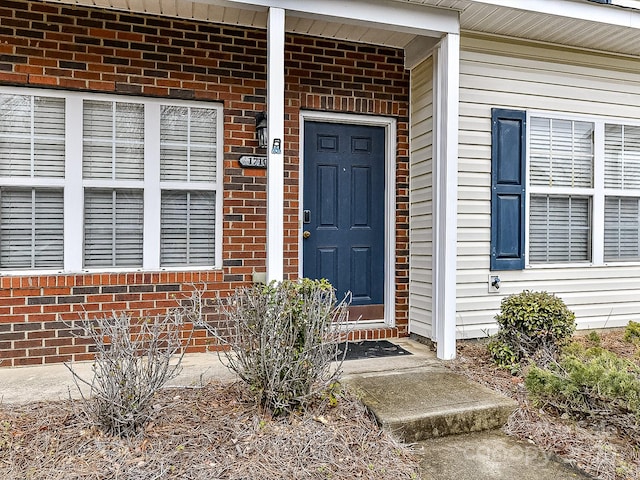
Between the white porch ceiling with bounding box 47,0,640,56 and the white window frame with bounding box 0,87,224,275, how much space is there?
2.27ft

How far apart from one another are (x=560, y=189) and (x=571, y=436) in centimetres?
265

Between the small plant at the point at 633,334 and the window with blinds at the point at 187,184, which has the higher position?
the window with blinds at the point at 187,184

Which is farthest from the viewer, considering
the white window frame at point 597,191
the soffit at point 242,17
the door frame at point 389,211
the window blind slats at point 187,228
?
the white window frame at point 597,191

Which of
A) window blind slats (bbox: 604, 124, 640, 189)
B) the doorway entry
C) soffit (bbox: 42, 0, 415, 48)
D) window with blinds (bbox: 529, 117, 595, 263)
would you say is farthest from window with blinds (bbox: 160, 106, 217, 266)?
window blind slats (bbox: 604, 124, 640, 189)

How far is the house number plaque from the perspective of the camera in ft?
13.1

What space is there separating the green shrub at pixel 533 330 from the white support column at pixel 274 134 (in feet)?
6.04

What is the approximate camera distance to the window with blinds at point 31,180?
3.58 meters

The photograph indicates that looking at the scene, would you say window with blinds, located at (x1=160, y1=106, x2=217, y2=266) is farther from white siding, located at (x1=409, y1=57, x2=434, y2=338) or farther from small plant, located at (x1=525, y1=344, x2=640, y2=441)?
small plant, located at (x1=525, y1=344, x2=640, y2=441)

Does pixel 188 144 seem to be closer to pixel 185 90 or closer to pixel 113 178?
pixel 185 90

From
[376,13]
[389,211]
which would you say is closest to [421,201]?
[389,211]

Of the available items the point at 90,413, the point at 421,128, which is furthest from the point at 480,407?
the point at 421,128

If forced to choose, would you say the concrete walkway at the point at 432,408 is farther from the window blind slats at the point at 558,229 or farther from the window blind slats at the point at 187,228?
the window blind slats at the point at 558,229

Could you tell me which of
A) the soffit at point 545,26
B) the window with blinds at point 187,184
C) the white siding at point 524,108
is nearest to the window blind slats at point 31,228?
the window with blinds at point 187,184

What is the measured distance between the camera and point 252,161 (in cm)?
403
